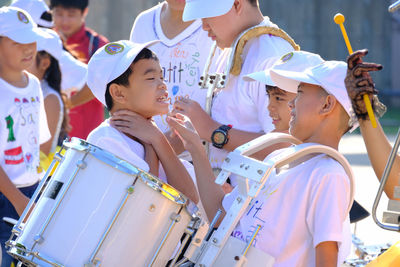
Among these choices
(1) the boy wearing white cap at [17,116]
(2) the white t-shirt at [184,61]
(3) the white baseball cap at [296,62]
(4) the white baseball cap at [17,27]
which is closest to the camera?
(3) the white baseball cap at [296,62]

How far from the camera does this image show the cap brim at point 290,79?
2.98 metres

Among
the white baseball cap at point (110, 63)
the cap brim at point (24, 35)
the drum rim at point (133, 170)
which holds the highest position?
the cap brim at point (24, 35)

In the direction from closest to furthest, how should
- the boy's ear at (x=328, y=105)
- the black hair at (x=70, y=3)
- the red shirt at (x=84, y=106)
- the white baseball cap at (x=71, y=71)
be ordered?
the boy's ear at (x=328, y=105), the white baseball cap at (x=71, y=71), the red shirt at (x=84, y=106), the black hair at (x=70, y=3)

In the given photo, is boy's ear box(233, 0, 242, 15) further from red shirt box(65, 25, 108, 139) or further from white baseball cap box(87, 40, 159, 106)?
red shirt box(65, 25, 108, 139)

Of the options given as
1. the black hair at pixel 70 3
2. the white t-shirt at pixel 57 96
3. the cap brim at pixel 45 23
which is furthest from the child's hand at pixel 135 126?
the black hair at pixel 70 3

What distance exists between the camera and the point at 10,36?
4637 millimetres

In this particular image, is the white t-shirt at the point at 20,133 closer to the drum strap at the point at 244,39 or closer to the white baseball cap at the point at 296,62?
the drum strap at the point at 244,39

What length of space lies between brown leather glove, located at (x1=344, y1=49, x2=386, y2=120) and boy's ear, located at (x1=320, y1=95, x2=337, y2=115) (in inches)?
7.0

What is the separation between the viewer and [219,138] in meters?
3.86

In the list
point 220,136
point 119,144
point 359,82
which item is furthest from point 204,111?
point 359,82

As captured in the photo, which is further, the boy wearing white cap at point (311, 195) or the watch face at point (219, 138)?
the watch face at point (219, 138)

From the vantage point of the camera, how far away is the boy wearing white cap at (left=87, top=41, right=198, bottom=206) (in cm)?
335

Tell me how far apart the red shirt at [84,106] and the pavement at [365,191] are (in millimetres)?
2173

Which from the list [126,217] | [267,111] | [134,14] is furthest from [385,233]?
[134,14]
